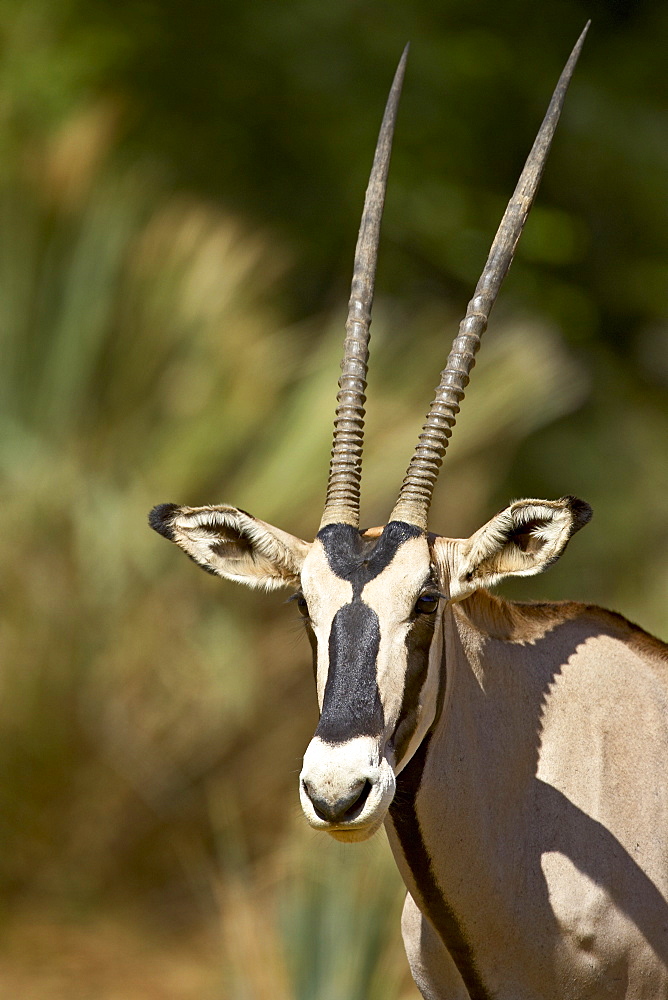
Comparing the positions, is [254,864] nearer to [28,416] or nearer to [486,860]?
[28,416]

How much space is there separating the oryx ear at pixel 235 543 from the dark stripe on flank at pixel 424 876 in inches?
27.1

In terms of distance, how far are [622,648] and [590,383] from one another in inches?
355

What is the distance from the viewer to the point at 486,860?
3869mm

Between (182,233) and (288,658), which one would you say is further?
(182,233)

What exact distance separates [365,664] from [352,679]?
0.22 ft

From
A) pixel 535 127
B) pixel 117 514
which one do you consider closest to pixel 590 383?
pixel 535 127

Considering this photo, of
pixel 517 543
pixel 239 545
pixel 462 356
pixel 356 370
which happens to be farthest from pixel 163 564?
pixel 517 543

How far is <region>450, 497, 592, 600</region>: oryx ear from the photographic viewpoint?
3742mm

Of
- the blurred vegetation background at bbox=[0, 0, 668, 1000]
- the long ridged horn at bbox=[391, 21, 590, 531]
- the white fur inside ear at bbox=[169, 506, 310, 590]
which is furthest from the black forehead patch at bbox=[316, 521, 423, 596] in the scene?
the blurred vegetation background at bbox=[0, 0, 668, 1000]

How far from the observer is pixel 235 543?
424 cm

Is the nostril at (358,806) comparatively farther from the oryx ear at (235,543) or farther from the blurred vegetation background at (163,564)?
the blurred vegetation background at (163,564)

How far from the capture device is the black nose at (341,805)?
318 centimetres

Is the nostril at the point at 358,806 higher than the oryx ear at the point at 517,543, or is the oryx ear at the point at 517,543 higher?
the oryx ear at the point at 517,543

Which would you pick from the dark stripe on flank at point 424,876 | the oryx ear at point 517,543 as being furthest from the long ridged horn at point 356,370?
the dark stripe on flank at point 424,876
